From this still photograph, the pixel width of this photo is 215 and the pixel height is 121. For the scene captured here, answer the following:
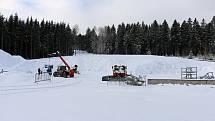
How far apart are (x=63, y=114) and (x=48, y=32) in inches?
3243

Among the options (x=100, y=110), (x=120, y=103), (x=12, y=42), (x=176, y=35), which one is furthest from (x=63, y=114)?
(x=176, y=35)

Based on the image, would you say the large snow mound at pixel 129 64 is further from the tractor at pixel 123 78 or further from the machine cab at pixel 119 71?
the tractor at pixel 123 78

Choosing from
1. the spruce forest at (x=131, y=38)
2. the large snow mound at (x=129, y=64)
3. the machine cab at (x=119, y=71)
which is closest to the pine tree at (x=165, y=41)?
the spruce forest at (x=131, y=38)

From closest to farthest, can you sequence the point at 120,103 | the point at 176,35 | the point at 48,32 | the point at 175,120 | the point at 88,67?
1. the point at 175,120
2. the point at 120,103
3. the point at 88,67
4. the point at 176,35
5. the point at 48,32

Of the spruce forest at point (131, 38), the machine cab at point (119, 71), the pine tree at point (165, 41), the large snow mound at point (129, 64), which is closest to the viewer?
the machine cab at point (119, 71)

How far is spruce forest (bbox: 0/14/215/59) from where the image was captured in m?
84.9

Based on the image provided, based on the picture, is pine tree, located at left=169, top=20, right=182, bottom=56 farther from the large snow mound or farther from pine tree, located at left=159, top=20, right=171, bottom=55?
the large snow mound

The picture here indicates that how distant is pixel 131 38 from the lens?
3775 inches

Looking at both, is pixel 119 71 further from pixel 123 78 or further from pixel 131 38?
pixel 131 38

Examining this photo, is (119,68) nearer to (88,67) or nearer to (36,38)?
(88,67)

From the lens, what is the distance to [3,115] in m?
15.6

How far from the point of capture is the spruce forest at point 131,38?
84938mm

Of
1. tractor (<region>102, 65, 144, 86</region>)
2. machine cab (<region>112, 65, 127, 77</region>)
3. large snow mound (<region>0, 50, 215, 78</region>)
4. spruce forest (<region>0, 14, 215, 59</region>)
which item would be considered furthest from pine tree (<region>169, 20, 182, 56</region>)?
tractor (<region>102, 65, 144, 86</region>)

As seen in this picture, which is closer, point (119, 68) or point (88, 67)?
point (119, 68)
